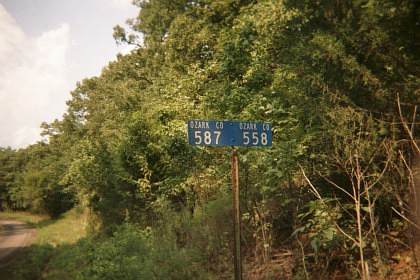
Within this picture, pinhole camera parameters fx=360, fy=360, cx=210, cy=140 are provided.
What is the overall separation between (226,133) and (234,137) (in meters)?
0.10

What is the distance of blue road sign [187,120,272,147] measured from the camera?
4051 mm

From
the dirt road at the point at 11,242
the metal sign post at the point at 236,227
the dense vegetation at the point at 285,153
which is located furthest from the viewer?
the dirt road at the point at 11,242

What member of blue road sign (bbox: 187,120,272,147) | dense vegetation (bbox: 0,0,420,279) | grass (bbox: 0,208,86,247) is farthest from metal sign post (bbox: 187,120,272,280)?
grass (bbox: 0,208,86,247)

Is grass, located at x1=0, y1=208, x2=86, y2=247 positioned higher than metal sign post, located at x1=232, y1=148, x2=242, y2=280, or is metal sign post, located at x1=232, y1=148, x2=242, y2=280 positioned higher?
metal sign post, located at x1=232, y1=148, x2=242, y2=280

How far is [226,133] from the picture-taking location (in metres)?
4.13

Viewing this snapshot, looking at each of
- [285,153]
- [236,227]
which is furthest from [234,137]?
[285,153]

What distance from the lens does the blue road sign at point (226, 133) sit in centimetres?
405

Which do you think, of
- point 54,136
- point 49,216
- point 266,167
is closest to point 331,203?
point 266,167

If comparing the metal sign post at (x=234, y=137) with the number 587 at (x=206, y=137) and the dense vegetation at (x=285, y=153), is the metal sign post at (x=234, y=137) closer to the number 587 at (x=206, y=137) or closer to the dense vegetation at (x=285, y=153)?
the number 587 at (x=206, y=137)

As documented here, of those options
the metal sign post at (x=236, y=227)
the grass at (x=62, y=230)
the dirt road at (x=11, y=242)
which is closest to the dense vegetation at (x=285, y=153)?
the metal sign post at (x=236, y=227)

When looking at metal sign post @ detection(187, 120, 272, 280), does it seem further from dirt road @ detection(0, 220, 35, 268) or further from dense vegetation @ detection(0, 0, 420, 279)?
dirt road @ detection(0, 220, 35, 268)

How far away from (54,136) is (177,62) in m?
32.9

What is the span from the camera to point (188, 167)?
34.0 ft

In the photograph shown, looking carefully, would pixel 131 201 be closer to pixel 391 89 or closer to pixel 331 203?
pixel 331 203
